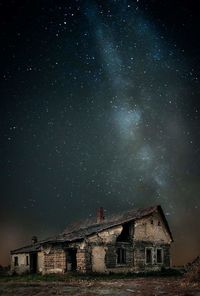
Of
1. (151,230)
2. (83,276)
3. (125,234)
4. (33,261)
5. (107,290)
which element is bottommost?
(33,261)

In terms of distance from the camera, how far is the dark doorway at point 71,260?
96.2 ft

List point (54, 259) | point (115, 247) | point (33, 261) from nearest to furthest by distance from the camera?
point (54, 259)
point (115, 247)
point (33, 261)

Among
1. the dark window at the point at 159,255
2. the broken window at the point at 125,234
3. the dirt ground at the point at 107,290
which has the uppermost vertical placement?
the broken window at the point at 125,234

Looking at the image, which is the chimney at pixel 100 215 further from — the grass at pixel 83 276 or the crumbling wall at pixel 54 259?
the grass at pixel 83 276

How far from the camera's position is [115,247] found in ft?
97.0

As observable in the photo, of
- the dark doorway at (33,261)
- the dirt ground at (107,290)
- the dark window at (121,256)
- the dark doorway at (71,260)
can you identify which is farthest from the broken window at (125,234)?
the dirt ground at (107,290)

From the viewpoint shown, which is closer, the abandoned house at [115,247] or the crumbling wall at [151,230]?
the abandoned house at [115,247]

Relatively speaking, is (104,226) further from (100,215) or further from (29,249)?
(29,249)

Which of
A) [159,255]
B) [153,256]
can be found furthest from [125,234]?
[159,255]

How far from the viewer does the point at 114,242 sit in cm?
2952

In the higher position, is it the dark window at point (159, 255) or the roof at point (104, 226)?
the roof at point (104, 226)

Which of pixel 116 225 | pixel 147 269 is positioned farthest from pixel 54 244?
pixel 147 269

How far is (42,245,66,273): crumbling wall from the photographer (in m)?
28.7

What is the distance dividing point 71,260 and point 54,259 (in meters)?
1.62
